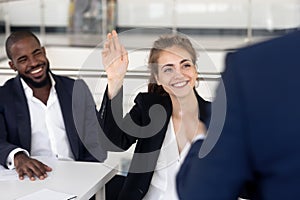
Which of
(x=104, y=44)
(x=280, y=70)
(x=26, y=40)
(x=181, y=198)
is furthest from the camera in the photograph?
(x=26, y=40)

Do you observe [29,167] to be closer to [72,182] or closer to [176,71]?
[72,182]

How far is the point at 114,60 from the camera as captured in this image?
160 centimetres

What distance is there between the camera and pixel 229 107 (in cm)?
64

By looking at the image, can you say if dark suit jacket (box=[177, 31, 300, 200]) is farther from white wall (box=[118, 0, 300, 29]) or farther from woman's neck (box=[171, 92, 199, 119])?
white wall (box=[118, 0, 300, 29])

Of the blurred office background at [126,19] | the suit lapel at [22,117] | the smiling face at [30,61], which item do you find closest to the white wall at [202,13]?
the blurred office background at [126,19]

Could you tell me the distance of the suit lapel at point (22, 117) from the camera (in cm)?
224

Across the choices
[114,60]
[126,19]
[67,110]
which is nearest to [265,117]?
[114,60]

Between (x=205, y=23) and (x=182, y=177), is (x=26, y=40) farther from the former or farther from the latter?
(x=205, y=23)

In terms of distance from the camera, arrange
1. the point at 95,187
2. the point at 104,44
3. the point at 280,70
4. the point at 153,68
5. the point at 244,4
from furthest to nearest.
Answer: the point at 244,4 < the point at 95,187 < the point at 153,68 < the point at 104,44 < the point at 280,70

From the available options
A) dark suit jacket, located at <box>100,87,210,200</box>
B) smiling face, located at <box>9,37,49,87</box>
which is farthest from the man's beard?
dark suit jacket, located at <box>100,87,210,200</box>

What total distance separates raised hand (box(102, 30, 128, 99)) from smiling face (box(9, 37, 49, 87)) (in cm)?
79

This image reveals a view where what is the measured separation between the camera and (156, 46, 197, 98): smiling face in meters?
1.65

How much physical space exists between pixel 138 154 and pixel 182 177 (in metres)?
1.12

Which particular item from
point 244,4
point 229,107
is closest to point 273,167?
point 229,107
